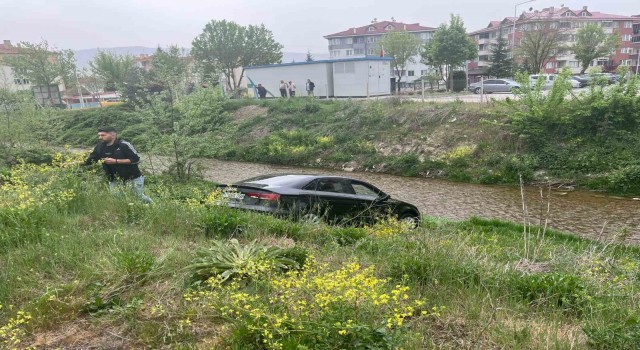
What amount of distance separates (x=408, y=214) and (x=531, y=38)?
Answer: 39.9 metres

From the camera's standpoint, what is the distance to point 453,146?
19.9 metres

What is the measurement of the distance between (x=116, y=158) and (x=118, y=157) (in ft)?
0.15

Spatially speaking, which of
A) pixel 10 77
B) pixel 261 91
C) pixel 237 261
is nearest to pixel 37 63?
pixel 10 77

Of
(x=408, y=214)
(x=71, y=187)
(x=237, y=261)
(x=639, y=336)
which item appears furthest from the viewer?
(x=408, y=214)

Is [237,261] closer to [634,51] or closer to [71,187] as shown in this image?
[71,187]

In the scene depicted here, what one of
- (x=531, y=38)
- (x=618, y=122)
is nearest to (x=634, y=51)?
(x=531, y=38)

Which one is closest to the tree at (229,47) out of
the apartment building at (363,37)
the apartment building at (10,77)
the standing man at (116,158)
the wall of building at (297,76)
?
the apartment building at (10,77)

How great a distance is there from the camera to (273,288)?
3861 mm

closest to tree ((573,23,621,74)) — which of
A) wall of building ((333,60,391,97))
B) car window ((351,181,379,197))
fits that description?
wall of building ((333,60,391,97))

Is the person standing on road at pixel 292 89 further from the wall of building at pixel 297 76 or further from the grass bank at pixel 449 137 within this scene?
the grass bank at pixel 449 137

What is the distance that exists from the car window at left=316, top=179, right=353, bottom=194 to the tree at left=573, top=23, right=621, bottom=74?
1960 inches

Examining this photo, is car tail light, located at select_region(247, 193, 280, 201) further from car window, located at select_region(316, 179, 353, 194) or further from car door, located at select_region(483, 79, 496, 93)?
car door, located at select_region(483, 79, 496, 93)

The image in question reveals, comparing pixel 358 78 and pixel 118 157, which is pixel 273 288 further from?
pixel 358 78

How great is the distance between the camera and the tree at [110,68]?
47.7m
